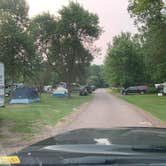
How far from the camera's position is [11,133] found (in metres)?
20.5

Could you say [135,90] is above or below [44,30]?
below

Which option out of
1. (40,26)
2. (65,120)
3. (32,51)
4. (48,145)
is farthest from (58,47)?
(48,145)

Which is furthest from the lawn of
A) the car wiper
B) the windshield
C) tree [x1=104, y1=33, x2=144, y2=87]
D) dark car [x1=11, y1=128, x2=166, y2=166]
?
tree [x1=104, y1=33, x2=144, y2=87]

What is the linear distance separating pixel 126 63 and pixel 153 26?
169ft

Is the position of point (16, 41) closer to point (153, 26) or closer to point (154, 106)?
point (153, 26)

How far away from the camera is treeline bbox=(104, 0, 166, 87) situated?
45094 mm

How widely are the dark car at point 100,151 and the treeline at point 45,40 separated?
51603mm

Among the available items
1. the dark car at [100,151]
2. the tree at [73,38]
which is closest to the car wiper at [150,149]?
the dark car at [100,151]

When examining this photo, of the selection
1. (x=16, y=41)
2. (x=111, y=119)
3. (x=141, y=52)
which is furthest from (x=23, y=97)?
(x=141, y=52)

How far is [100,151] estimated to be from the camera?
334 centimetres

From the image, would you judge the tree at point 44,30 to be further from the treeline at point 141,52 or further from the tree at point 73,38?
the treeline at point 141,52

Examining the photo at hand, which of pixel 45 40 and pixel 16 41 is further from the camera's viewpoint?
pixel 45 40

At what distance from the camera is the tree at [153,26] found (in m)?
37.3

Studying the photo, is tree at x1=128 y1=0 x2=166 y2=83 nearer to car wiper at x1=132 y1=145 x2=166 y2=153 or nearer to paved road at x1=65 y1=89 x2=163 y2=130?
paved road at x1=65 y1=89 x2=163 y2=130
